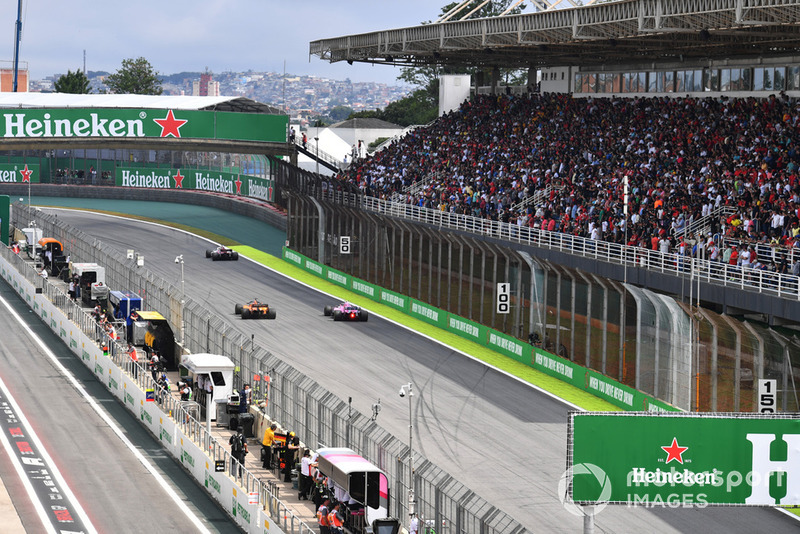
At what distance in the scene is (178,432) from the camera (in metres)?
35.0

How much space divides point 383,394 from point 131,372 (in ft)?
26.2

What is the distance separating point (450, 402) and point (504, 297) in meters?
7.73

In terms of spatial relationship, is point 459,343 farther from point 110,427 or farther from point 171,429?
point 171,429

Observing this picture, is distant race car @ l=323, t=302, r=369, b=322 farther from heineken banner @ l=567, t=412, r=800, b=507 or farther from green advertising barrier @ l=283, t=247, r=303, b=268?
heineken banner @ l=567, t=412, r=800, b=507

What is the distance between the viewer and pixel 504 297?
4662 cm

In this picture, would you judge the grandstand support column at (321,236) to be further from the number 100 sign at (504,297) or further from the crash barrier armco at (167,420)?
the number 100 sign at (504,297)

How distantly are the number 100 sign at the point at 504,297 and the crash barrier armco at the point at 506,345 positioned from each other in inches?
39.7

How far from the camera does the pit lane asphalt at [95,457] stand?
30.2 metres

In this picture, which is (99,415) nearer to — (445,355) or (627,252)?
(445,355)

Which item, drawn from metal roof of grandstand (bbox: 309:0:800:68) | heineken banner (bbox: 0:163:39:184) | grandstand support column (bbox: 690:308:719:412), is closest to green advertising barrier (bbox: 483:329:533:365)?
grandstand support column (bbox: 690:308:719:412)

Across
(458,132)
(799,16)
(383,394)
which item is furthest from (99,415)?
(458,132)

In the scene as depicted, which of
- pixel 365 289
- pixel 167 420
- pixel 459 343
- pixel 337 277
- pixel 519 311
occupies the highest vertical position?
pixel 519 311

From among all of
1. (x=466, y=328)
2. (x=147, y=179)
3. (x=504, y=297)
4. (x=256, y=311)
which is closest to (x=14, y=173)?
(x=147, y=179)

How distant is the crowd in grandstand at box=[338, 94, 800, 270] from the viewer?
43.5m
